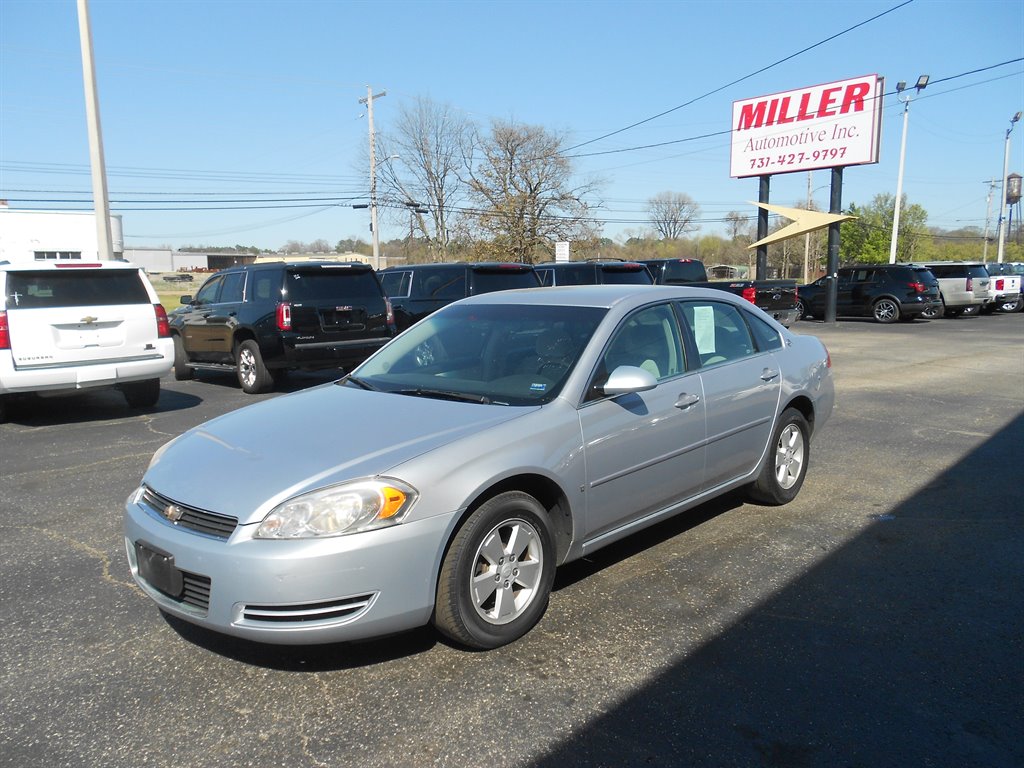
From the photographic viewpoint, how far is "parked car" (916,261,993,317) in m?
25.4

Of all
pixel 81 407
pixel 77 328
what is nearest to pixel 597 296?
pixel 77 328

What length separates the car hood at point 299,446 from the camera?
10.0 feet

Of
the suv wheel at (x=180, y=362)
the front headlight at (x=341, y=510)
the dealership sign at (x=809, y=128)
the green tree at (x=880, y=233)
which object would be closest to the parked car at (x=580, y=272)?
the suv wheel at (x=180, y=362)

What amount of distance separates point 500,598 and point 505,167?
52458 mm

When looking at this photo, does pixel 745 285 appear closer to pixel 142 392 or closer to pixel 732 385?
pixel 142 392

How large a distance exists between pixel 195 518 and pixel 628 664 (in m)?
1.87

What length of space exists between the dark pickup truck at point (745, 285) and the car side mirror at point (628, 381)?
14.0m

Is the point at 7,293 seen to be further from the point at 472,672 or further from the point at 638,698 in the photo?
the point at 638,698

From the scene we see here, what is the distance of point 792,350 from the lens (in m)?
5.50

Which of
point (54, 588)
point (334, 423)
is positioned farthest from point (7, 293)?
point (334, 423)

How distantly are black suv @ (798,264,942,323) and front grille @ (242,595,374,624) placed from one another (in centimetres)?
2265

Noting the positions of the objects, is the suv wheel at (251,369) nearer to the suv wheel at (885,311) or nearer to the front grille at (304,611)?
the front grille at (304,611)

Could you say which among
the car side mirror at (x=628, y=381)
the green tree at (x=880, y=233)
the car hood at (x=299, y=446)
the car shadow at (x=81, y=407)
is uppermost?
the green tree at (x=880, y=233)

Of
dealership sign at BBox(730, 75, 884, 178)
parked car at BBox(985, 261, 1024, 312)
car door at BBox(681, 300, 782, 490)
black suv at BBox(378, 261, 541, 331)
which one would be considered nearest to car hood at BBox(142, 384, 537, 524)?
car door at BBox(681, 300, 782, 490)
